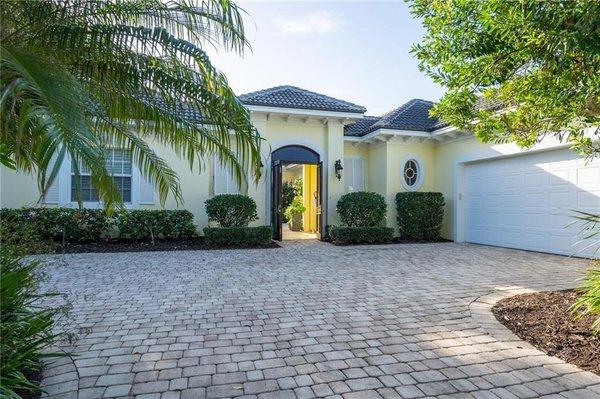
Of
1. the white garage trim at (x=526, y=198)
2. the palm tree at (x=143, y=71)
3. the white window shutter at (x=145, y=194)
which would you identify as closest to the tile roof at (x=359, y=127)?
the white garage trim at (x=526, y=198)

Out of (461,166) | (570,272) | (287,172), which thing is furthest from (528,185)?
(287,172)

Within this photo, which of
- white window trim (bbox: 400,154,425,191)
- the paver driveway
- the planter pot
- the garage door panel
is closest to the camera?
the paver driveway

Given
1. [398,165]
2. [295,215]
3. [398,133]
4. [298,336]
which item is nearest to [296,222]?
[295,215]

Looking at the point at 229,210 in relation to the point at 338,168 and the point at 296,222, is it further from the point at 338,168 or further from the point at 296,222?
the point at 296,222

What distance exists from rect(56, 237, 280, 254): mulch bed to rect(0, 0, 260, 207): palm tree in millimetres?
6807

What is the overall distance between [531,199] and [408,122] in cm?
494

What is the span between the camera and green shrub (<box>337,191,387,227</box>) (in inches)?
471

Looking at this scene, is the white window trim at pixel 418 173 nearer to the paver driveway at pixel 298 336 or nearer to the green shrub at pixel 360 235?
the green shrub at pixel 360 235

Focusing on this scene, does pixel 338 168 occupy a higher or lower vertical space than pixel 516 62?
lower

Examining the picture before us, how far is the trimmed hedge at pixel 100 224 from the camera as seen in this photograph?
10211 millimetres

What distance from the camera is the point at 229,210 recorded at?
11219 millimetres

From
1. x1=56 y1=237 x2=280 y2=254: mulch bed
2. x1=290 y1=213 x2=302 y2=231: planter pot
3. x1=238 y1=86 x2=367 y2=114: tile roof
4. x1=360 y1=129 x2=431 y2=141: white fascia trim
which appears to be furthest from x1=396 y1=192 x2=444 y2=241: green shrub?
x1=290 y1=213 x2=302 y2=231: planter pot

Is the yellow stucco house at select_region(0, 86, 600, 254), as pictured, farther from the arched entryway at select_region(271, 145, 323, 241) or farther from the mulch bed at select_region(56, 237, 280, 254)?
the mulch bed at select_region(56, 237, 280, 254)

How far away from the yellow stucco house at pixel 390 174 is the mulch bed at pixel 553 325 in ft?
17.3
